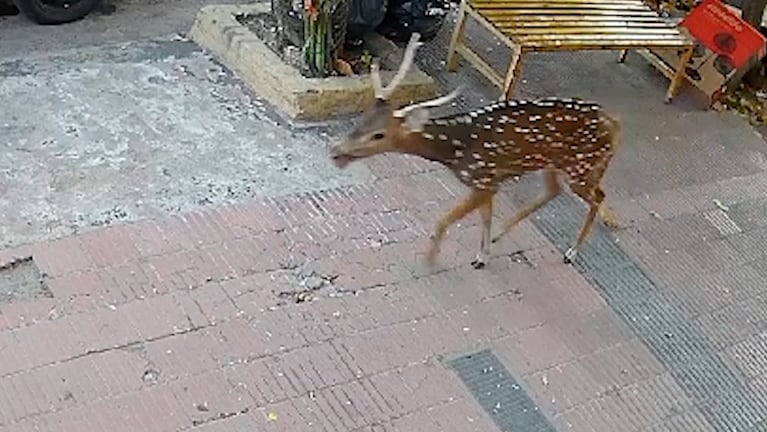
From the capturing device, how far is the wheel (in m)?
6.32

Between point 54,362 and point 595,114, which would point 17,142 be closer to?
point 54,362

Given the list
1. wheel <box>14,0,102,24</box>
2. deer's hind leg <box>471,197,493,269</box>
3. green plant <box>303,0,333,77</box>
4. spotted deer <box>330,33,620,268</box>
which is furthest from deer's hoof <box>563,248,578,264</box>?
wheel <box>14,0,102,24</box>

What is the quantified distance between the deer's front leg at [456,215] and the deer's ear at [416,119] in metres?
0.40

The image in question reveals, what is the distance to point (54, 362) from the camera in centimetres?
366

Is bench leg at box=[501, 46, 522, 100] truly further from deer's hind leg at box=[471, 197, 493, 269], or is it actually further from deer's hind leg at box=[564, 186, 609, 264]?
deer's hind leg at box=[471, 197, 493, 269]

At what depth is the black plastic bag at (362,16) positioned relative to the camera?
19.1 feet

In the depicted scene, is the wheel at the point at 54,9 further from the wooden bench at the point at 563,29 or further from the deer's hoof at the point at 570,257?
the deer's hoof at the point at 570,257

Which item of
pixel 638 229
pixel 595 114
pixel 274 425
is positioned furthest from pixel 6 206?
pixel 638 229

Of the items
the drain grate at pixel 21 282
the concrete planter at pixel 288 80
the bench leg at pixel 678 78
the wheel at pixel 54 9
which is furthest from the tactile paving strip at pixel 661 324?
the wheel at pixel 54 9

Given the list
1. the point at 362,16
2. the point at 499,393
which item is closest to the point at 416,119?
the point at 499,393

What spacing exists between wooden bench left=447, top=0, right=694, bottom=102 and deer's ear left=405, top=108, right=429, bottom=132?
1691 millimetres

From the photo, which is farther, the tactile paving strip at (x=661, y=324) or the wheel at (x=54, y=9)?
the wheel at (x=54, y=9)

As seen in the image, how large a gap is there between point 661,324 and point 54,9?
3937mm

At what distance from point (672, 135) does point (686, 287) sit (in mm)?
1466
